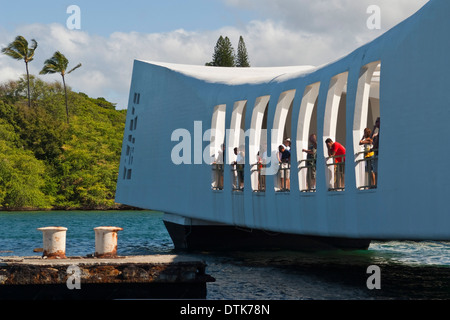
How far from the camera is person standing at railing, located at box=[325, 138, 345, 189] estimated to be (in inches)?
634

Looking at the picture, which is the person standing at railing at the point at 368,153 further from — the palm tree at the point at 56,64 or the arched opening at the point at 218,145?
the palm tree at the point at 56,64

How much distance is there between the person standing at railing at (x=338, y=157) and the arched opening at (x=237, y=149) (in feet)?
16.8

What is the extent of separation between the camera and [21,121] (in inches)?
3093

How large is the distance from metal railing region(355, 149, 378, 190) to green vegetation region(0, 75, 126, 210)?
66631 mm

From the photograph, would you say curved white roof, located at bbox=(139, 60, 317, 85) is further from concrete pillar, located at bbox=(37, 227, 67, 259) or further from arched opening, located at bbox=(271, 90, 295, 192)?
concrete pillar, located at bbox=(37, 227, 67, 259)

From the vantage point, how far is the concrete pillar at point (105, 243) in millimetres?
16438

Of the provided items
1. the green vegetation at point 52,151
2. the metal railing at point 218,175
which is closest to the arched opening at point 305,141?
the metal railing at point 218,175

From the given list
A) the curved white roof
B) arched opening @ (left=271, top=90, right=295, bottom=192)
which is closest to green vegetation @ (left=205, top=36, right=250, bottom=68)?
the curved white roof

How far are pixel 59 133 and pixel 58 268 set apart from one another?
6825 centimetres

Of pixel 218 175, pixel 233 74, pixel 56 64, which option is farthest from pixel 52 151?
pixel 218 175

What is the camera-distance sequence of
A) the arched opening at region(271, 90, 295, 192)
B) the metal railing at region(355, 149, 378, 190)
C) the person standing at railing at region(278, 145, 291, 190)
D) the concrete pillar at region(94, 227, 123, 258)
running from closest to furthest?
the metal railing at region(355, 149, 378, 190)
the concrete pillar at region(94, 227, 123, 258)
the person standing at railing at region(278, 145, 291, 190)
the arched opening at region(271, 90, 295, 192)

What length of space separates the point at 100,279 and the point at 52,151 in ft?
226

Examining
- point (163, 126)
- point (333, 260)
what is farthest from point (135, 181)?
point (333, 260)
